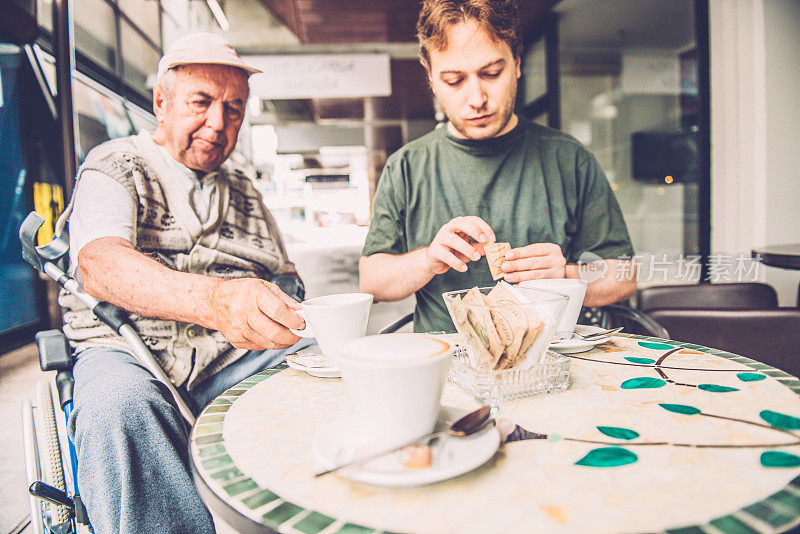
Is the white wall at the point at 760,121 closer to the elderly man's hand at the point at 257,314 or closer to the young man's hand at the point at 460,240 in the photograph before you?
the young man's hand at the point at 460,240

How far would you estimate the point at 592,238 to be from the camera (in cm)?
179

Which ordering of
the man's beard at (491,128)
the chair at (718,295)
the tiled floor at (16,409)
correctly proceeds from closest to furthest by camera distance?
the man's beard at (491,128) < the tiled floor at (16,409) < the chair at (718,295)

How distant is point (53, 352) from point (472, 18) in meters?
1.54

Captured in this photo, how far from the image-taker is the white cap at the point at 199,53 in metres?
1.62

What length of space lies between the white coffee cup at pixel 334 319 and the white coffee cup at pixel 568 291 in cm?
34

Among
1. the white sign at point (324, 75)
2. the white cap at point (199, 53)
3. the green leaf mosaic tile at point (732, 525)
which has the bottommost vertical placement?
the green leaf mosaic tile at point (732, 525)

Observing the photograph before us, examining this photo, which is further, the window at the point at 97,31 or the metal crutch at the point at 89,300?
the window at the point at 97,31

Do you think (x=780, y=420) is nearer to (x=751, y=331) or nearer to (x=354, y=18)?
(x=751, y=331)

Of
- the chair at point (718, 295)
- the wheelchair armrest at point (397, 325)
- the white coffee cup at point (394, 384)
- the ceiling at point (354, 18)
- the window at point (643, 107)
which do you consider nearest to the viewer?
the white coffee cup at point (394, 384)

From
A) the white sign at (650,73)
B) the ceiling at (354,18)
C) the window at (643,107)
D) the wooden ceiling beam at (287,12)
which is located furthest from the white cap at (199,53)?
the white sign at (650,73)

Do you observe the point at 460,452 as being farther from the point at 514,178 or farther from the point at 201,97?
the point at 201,97

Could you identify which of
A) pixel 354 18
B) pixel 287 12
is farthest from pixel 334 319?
pixel 287 12

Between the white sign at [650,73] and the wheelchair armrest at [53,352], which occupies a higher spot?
the white sign at [650,73]

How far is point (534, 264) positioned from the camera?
1.25m
